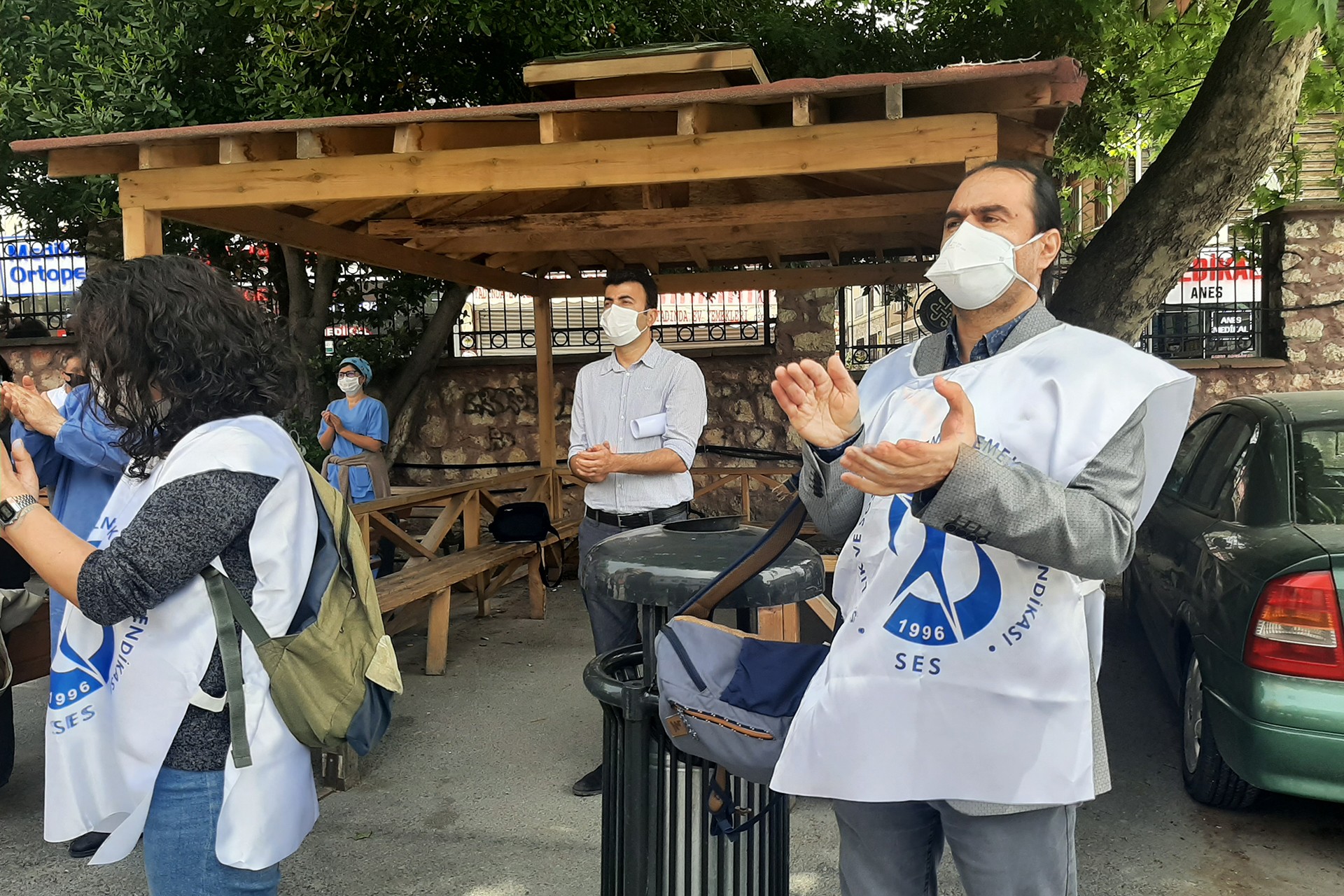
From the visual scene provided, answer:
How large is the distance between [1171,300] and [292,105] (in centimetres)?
840

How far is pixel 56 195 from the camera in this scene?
354 inches

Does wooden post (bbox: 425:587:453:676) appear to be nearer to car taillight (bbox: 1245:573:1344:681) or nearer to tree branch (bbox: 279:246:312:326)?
car taillight (bbox: 1245:573:1344:681)

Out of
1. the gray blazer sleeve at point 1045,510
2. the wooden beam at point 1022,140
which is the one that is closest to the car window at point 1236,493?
the wooden beam at point 1022,140

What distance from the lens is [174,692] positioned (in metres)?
1.80

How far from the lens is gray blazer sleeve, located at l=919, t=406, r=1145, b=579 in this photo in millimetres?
1459

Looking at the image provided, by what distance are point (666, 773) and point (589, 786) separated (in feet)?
7.11

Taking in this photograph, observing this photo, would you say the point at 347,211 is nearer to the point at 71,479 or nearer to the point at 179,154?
the point at 179,154

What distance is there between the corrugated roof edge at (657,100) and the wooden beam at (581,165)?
221 mm

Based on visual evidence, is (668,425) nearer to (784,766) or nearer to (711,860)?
(711,860)

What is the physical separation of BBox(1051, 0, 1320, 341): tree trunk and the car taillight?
3.18 meters

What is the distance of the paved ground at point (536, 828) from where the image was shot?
346cm

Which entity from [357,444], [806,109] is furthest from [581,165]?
[357,444]

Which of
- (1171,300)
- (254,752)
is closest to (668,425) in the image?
(254,752)

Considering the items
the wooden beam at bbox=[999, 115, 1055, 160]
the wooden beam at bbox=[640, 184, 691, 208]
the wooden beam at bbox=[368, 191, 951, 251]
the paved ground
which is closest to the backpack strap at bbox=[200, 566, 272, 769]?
the paved ground
